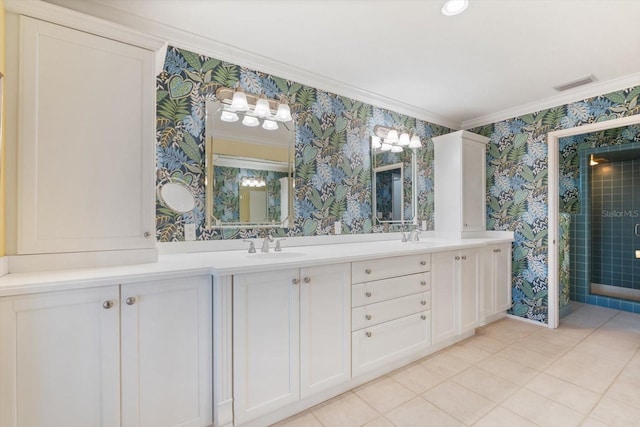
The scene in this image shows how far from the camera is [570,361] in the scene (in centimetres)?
234

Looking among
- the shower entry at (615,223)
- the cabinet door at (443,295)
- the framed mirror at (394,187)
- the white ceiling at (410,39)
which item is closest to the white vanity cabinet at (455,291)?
the cabinet door at (443,295)

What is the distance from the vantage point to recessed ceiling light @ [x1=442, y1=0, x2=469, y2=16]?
162 centimetres

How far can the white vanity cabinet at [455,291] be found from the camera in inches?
96.0

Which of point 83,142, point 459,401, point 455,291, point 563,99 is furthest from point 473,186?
point 83,142

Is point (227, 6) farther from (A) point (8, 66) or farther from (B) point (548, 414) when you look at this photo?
(B) point (548, 414)

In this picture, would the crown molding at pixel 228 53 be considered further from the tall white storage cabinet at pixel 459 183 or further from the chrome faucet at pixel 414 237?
the chrome faucet at pixel 414 237

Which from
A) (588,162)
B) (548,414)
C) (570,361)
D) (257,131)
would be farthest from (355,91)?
(588,162)

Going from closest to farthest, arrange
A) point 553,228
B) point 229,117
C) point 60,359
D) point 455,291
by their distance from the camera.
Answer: point 60,359, point 229,117, point 455,291, point 553,228

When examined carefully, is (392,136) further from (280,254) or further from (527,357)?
(527,357)

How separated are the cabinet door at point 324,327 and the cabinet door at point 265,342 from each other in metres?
0.05

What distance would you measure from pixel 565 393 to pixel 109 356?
2.69m

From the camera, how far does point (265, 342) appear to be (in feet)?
5.15

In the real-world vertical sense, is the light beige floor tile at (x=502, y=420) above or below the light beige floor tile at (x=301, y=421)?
above

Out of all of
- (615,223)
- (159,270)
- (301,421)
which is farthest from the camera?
(615,223)
